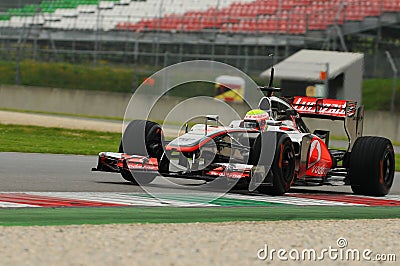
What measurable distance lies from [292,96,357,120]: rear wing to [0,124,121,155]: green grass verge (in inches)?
257

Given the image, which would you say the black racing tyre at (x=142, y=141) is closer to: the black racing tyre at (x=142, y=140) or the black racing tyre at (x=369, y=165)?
the black racing tyre at (x=142, y=140)

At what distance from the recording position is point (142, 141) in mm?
11672

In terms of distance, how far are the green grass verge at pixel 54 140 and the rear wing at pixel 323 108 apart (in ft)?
21.5

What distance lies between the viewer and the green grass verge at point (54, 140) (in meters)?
18.9

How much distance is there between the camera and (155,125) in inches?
470

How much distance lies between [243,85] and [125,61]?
441 centimetres

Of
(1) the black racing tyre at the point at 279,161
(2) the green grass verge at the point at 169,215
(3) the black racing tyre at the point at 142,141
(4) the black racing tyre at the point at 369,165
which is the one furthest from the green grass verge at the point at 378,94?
(2) the green grass verge at the point at 169,215

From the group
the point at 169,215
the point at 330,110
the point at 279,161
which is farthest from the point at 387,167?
the point at 169,215

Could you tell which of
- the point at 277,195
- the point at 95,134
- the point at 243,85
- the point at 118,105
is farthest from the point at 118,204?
the point at 118,105

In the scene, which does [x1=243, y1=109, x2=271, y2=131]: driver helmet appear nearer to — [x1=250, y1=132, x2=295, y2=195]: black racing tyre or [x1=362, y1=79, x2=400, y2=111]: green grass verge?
[x1=250, y1=132, x2=295, y2=195]: black racing tyre

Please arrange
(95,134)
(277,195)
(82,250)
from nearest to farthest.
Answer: (82,250) → (277,195) → (95,134)

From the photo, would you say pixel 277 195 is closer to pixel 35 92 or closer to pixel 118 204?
pixel 118 204

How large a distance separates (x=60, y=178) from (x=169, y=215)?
3.75 metres

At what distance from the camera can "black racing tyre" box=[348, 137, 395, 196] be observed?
1235cm
